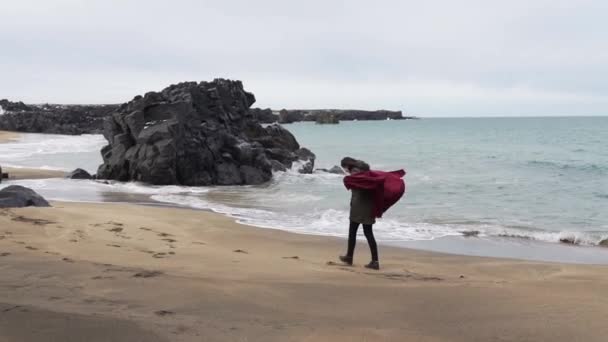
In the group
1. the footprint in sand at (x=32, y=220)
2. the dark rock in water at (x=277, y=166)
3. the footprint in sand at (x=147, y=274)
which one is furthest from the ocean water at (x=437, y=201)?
the footprint in sand at (x=147, y=274)

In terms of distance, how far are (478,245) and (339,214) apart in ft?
15.2

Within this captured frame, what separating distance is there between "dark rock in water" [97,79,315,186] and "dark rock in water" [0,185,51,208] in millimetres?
11272

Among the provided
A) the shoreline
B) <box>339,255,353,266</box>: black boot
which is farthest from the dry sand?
the shoreline

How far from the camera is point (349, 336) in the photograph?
400 centimetres

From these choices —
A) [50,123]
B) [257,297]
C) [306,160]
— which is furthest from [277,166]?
[50,123]

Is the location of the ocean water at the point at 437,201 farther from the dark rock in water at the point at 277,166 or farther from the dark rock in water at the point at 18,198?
the dark rock in water at the point at 18,198

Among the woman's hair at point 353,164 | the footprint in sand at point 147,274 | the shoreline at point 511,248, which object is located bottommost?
the shoreline at point 511,248

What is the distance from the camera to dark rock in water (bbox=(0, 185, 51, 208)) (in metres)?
11.2

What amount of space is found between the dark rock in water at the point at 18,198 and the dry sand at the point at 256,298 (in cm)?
300

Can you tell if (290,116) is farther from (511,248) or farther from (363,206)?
(363,206)

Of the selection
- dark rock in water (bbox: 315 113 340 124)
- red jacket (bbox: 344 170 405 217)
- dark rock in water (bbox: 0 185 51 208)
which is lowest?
dark rock in water (bbox: 0 185 51 208)

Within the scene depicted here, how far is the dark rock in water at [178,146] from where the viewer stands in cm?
2386

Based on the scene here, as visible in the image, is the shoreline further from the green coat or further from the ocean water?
the green coat

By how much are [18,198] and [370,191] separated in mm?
7894
